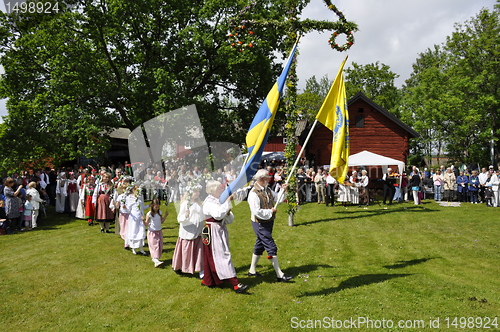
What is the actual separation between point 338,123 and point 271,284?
401 centimetres

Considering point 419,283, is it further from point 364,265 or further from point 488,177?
point 488,177

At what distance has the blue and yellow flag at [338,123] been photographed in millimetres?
8688

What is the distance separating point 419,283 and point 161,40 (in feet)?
72.2

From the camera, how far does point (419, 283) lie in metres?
7.67

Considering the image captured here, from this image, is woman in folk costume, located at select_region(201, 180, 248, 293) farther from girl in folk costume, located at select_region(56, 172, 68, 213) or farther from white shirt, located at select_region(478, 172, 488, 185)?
white shirt, located at select_region(478, 172, 488, 185)

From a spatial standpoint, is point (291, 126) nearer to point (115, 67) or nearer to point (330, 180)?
point (330, 180)

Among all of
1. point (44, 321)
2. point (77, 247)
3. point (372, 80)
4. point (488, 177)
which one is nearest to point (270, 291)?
point (44, 321)

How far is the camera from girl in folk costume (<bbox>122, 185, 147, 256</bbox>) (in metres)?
10.3

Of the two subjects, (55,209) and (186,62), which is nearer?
(55,209)

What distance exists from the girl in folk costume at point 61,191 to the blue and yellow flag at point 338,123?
548 inches

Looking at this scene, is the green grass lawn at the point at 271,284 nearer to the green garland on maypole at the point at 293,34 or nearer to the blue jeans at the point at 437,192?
the green garland on maypole at the point at 293,34

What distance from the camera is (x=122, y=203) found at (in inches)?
411

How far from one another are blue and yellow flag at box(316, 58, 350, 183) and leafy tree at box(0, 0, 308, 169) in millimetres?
13029

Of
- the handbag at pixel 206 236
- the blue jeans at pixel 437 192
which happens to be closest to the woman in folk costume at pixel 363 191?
the blue jeans at pixel 437 192
